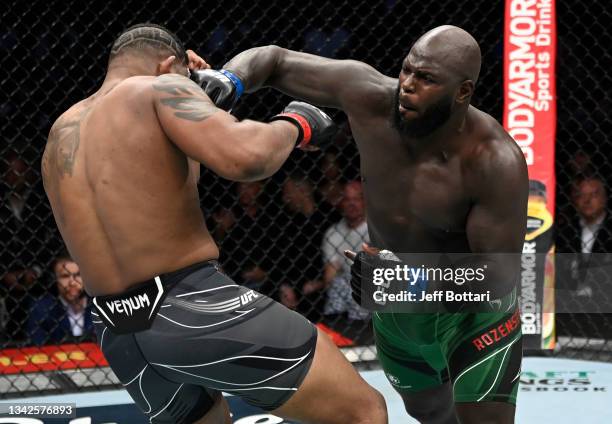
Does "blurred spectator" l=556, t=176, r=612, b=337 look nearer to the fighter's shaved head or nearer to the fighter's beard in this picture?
the fighter's beard

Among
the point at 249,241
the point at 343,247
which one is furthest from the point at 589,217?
A: the point at 249,241

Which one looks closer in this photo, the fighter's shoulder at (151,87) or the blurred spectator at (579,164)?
the fighter's shoulder at (151,87)

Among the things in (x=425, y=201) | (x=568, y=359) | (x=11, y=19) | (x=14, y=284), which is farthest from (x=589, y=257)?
(x=11, y=19)

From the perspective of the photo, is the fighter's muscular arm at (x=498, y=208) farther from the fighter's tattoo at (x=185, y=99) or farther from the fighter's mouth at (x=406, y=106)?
the fighter's tattoo at (x=185, y=99)

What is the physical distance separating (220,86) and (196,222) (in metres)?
0.38

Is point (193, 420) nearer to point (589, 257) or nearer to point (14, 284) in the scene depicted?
point (14, 284)

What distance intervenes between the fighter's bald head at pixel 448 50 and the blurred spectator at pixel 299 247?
2043 millimetres

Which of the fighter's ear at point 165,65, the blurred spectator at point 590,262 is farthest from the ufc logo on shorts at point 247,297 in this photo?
the blurred spectator at point 590,262

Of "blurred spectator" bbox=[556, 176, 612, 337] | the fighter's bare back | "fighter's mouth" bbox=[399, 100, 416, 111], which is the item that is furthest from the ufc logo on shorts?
"blurred spectator" bbox=[556, 176, 612, 337]

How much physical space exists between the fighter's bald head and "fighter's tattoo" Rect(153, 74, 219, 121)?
1.92 feet

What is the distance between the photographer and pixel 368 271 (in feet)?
7.56

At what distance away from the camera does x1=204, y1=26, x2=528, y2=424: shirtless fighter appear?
2.14 metres

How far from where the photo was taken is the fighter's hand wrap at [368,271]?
227 centimetres

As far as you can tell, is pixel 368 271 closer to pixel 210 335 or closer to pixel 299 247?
pixel 210 335
